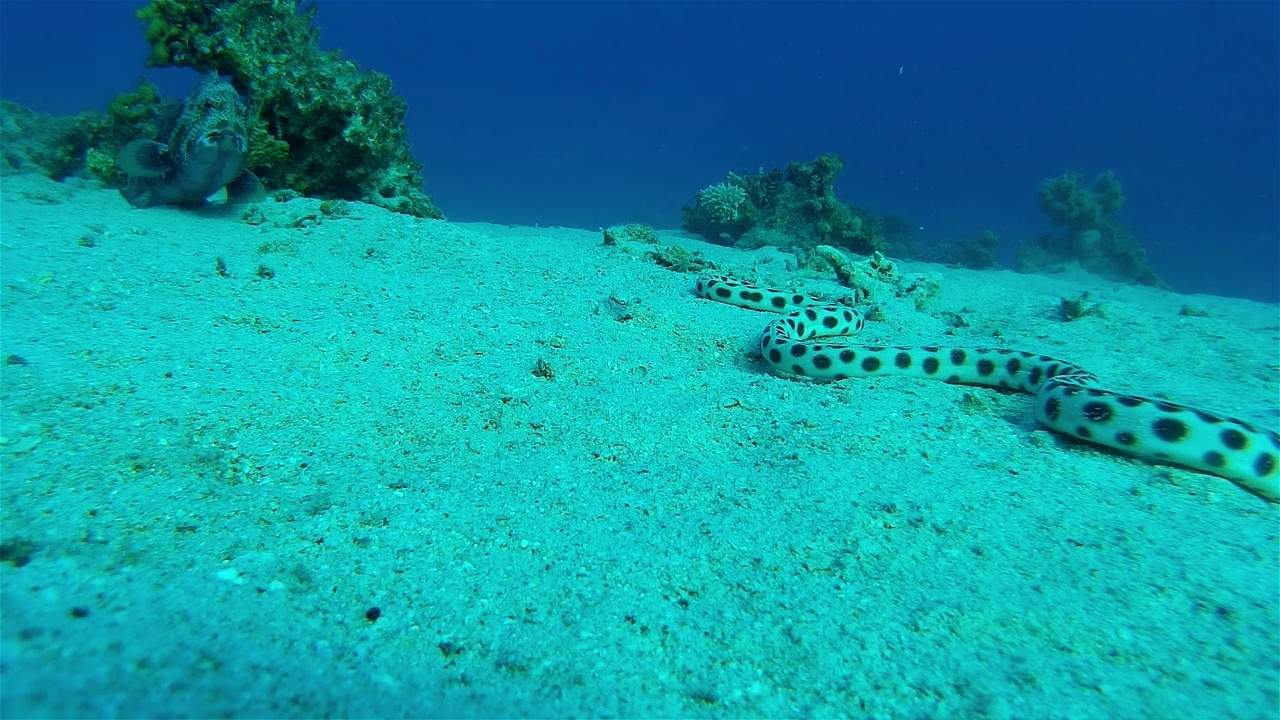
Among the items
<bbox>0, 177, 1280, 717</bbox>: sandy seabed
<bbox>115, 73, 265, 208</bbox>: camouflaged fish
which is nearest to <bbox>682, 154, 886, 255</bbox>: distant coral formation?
<bbox>0, 177, 1280, 717</bbox>: sandy seabed

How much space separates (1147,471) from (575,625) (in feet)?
11.6

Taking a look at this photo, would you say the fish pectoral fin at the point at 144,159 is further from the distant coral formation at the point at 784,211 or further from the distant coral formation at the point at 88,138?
the distant coral formation at the point at 784,211

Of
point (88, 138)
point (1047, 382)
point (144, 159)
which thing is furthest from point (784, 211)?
point (88, 138)

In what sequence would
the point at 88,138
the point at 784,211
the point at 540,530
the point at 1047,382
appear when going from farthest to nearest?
1. the point at 784,211
2. the point at 88,138
3. the point at 1047,382
4. the point at 540,530

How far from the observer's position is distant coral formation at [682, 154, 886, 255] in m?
13.7

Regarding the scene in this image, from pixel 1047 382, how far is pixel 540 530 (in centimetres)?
375

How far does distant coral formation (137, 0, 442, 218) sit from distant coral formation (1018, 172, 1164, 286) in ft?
70.1

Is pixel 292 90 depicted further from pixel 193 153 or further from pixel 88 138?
pixel 88 138

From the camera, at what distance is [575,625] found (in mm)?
2117

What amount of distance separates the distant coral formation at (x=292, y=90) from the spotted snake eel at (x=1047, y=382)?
534cm

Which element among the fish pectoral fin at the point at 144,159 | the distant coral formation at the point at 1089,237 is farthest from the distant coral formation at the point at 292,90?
the distant coral formation at the point at 1089,237

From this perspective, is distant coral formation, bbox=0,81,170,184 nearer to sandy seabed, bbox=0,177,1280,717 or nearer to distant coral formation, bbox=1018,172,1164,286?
sandy seabed, bbox=0,177,1280,717

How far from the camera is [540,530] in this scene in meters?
2.63

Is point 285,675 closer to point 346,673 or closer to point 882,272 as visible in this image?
point 346,673
